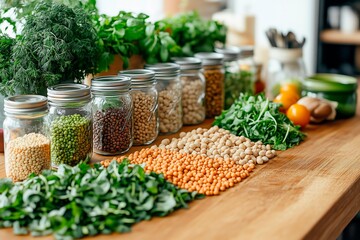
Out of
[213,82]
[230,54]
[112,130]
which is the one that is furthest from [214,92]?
[112,130]

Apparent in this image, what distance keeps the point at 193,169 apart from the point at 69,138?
1.17ft

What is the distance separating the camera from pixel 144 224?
4.14ft

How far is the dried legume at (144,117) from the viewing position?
1.81 m

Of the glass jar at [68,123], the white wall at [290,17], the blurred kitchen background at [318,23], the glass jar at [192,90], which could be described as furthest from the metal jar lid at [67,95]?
the white wall at [290,17]

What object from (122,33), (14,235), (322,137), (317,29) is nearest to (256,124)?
(322,137)

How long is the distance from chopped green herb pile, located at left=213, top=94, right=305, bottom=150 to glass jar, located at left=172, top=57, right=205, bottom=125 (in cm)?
12

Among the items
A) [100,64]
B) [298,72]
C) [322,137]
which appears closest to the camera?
[100,64]

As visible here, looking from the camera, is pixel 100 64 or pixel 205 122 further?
pixel 205 122

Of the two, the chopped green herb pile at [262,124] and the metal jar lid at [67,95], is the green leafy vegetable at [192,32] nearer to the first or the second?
the chopped green herb pile at [262,124]

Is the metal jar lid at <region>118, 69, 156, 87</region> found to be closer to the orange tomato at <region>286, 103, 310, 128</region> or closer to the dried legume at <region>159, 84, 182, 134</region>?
the dried legume at <region>159, 84, 182, 134</region>

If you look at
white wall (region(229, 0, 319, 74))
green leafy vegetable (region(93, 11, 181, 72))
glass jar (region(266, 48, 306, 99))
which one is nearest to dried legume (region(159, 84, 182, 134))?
green leafy vegetable (region(93, 11, 181, 72))

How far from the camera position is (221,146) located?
5.78 ft

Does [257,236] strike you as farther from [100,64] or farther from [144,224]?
[100,64]

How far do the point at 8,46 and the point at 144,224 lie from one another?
2.51ft
